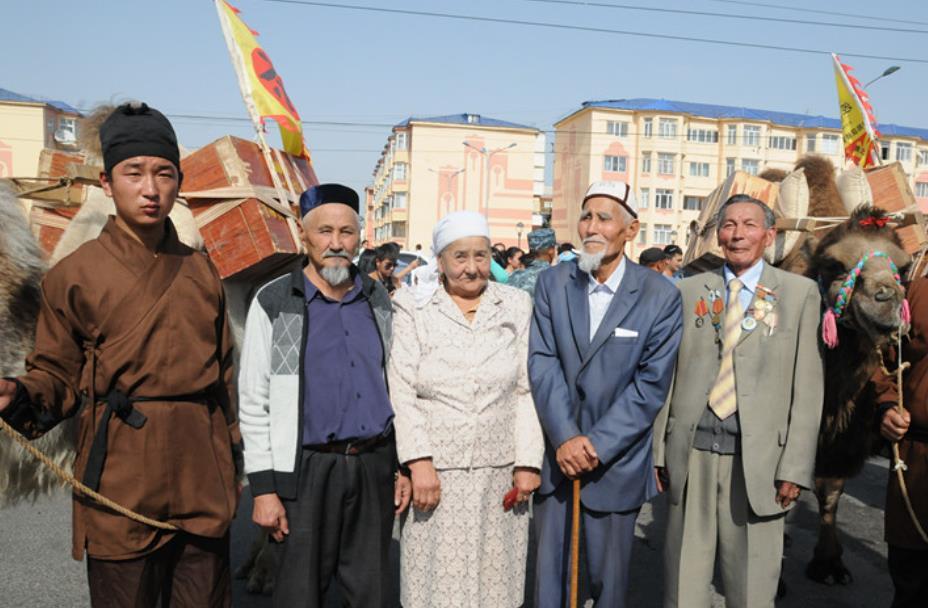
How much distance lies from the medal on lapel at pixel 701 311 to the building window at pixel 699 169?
5867 centimetres

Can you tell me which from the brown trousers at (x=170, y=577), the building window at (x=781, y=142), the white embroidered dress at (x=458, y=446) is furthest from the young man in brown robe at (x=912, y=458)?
the building window at (x=781, y=142)

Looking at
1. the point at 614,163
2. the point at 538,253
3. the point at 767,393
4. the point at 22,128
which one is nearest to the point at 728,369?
the point at 767,393

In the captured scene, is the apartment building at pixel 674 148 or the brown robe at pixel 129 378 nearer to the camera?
the brown robe at pixel 129 378

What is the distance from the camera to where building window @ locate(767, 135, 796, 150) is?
5984 centimetres

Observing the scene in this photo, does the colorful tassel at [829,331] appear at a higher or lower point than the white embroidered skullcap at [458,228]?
lower

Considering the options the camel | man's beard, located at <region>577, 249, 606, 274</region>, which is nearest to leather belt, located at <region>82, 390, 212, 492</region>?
man's beard, located at <region>577, 249, 606, 274</region>

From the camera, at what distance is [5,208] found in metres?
3.04

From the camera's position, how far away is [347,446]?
2.75 meters

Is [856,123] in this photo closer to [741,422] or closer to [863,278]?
[863,278]

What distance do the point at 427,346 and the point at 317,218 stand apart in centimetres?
66

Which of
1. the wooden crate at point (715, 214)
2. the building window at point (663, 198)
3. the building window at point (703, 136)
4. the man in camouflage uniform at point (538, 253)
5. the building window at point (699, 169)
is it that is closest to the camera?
the wooden crate at point (715, 214)

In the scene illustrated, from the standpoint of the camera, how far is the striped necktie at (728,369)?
120 inches

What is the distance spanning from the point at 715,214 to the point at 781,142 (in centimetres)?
6216

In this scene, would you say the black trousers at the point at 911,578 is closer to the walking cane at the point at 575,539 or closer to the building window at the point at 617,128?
the walking cane at the point at 575,539
